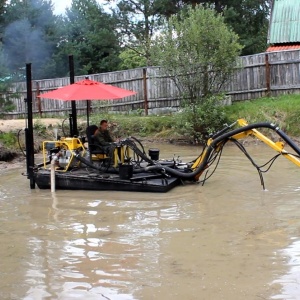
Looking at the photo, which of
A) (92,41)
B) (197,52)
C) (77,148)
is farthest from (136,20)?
(77,148)

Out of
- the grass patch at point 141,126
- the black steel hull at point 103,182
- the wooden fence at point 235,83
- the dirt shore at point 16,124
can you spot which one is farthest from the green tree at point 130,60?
the black steel hull at point 103,182

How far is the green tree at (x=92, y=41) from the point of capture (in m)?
36.7

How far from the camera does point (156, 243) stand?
7977 millimetres

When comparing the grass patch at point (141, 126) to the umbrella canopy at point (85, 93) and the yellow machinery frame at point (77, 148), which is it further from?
the umbrella canopy at point (85, 93)

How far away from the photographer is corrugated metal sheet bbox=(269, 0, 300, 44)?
2633 cm

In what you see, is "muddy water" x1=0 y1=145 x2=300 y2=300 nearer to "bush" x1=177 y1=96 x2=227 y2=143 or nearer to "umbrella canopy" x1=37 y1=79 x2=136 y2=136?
"umbrella canopy" x1=37 y1=79 x2=136 y2=136

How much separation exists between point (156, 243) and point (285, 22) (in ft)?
70.4

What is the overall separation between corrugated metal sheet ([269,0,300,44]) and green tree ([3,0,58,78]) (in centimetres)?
1505

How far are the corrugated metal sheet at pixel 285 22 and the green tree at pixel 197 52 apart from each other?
7208 mm

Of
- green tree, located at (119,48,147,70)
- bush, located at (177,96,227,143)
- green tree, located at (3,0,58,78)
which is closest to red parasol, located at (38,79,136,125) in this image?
bush, located at (177,96,227,143)

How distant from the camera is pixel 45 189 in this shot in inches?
500

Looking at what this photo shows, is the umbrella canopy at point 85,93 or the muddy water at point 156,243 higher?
the umbrella canopy at point 85,93

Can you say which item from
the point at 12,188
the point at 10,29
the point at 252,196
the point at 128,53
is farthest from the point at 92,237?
the point at 128,53

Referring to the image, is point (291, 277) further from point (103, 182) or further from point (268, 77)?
point (268, 77)
